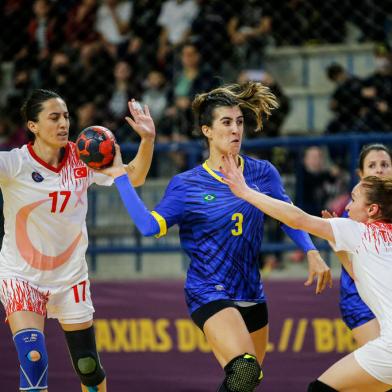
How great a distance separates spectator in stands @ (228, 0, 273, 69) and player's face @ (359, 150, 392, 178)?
3674mm

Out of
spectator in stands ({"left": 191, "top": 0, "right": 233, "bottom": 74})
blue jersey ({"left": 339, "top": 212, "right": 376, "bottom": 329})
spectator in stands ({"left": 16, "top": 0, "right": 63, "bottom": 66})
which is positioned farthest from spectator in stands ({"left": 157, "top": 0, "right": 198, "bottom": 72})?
blue jersey ({"left": 339, "top": 212, "right": 376, "bottom": 329})

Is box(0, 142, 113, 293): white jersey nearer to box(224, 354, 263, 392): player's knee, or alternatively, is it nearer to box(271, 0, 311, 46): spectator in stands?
box(224, 354, 263, 392): player's knee

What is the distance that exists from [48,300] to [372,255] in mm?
2212

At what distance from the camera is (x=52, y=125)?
5.73 m

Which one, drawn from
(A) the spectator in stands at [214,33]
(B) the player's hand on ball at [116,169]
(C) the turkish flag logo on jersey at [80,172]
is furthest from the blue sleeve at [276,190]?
(A) the spectator in stands at [214,33]

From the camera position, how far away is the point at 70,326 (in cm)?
572

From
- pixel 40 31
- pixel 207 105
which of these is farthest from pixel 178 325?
pixel 40 31

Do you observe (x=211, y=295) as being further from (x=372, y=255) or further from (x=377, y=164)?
(x=377, y=164)

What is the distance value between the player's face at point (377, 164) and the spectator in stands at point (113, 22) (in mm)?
4735

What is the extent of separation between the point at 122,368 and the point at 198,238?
277 centimetres

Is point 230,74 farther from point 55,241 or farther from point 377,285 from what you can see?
point 377,285

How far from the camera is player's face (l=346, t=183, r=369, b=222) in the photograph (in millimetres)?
4738

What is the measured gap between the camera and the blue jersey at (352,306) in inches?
221

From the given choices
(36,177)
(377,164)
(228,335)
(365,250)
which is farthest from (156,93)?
(365,250)
